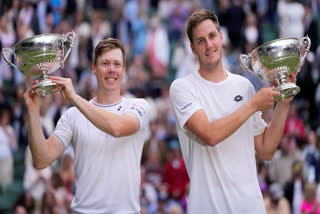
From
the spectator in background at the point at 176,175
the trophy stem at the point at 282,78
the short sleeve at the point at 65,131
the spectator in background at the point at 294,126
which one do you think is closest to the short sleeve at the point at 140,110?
the short sleeve at the point at 65,131

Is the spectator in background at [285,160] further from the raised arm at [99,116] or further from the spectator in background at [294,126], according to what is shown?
the raised arm at [99,116]

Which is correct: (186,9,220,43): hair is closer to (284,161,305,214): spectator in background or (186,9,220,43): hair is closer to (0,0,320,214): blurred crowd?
(0,0,320,214): blurred crowd

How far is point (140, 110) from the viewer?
542cm

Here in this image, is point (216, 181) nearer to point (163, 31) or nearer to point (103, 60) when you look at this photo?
point (103, 60)

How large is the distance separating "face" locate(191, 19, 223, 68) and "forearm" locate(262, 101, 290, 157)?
1.92ft

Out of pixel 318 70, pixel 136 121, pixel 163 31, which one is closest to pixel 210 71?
pixel 136 121

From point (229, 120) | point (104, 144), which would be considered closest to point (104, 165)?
point (104, 144)

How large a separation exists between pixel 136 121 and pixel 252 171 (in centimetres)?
95

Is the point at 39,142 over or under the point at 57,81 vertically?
under

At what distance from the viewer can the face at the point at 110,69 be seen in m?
5.39

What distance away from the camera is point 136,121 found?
5.29 m

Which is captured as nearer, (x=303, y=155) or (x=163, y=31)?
(x=303, y=155)

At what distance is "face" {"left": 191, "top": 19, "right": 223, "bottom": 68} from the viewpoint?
5.11 meters

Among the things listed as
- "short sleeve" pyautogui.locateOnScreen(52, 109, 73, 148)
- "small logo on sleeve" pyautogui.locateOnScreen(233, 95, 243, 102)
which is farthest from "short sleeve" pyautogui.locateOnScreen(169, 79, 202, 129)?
"short sleeve" pyautogui.locateOnScreen(52, 109, 73, 148)
